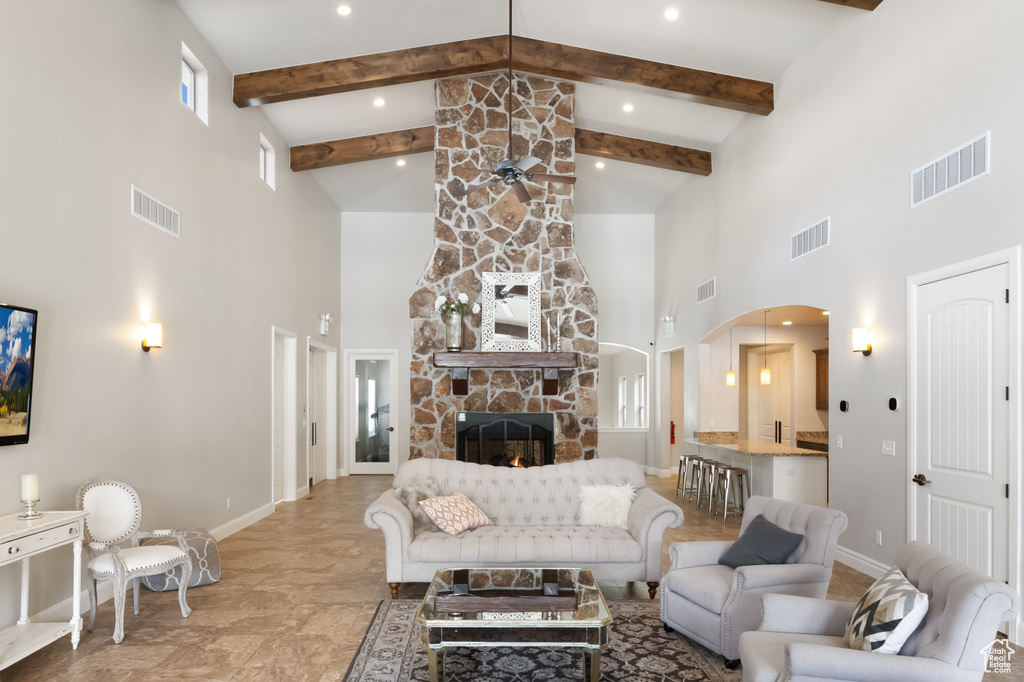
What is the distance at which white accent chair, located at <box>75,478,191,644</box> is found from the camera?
3938mm

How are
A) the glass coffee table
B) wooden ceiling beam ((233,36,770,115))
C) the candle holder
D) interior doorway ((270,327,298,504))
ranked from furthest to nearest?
interior doorway ((270,327,298,504)) → wooden ceiling beam ((233,36,770,115)) → the candle holder → the glass coffee table

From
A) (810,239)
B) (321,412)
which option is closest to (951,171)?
(810,239)

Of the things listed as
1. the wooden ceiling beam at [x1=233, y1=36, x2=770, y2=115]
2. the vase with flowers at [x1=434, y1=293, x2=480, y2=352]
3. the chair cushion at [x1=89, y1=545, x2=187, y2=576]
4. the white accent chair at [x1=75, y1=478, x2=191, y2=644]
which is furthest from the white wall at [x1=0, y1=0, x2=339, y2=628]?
the vase with flowers at [x1=434, y1=293, x2=480, y2=352]

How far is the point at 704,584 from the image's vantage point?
3686mm

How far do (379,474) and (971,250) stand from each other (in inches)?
362

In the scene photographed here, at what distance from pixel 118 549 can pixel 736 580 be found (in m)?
3.44

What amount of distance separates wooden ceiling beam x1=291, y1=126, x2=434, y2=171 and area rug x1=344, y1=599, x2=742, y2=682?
248 inches

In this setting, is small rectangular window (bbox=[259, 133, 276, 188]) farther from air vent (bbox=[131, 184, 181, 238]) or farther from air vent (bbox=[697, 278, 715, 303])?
air vent (bbox=[697, 278, 715, 303])

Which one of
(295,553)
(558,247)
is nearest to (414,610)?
(295,553)

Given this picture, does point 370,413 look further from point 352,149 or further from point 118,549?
point 118,549

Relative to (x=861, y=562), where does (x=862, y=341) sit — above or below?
above

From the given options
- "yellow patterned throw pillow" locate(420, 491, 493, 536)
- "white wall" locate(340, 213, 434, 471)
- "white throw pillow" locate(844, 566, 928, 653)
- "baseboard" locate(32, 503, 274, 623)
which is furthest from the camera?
"white wall" locate(340, 213, 434, 471)

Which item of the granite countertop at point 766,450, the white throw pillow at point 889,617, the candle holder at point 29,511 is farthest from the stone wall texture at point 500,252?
the white throw pillow at point 889,617

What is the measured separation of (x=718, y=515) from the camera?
772cm
